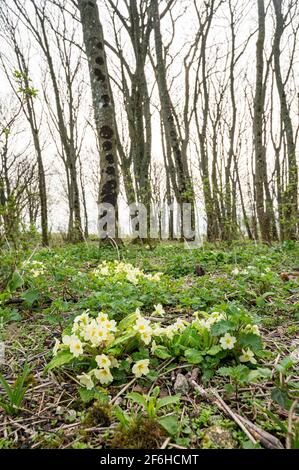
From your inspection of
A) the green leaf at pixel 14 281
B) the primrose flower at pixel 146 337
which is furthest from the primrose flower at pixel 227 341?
the green leaf at pixel 14 281

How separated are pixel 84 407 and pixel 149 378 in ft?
1.21

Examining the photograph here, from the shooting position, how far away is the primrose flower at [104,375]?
63.4 inches

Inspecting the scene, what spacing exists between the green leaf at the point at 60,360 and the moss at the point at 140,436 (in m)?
0.55

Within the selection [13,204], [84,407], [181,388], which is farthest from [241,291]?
[13,204]

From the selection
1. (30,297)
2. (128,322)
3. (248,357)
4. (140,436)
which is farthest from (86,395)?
(30,297)

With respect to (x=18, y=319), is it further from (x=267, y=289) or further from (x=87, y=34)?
(x=87, y=34)

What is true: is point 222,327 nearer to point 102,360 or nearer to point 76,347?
point 102,360

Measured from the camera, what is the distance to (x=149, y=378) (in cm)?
169

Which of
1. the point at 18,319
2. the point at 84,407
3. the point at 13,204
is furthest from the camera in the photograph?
the point at 13,204

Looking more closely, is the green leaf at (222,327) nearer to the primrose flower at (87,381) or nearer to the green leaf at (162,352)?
the green leaf at (162,352)

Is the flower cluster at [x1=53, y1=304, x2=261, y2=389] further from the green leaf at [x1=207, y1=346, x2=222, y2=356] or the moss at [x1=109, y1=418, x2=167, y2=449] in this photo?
the moss at [x1=109, y1=418, x2=167, y2=449]

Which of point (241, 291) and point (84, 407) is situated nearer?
point (84, 407)

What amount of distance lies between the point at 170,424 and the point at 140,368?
0.40 metres

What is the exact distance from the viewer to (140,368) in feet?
5.44
